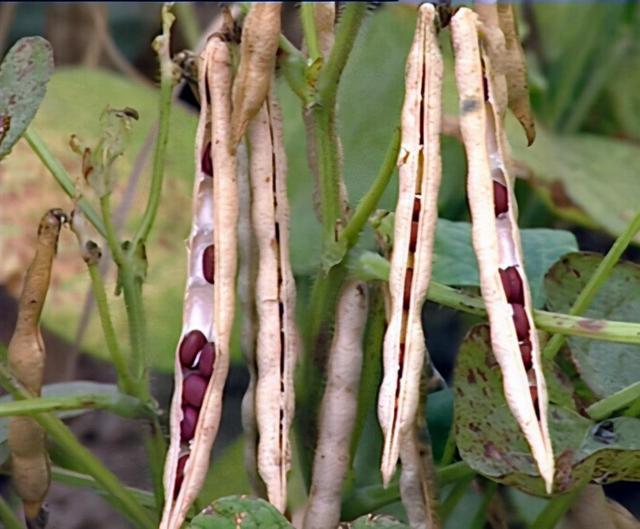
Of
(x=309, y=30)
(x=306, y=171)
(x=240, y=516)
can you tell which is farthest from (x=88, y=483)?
(x=306, y=171)

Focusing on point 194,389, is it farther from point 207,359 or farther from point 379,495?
point 379,495

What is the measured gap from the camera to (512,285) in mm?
465

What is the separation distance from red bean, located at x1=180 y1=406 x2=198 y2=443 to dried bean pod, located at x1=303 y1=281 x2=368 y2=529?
98 mm

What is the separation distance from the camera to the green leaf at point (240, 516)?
1.60 ft

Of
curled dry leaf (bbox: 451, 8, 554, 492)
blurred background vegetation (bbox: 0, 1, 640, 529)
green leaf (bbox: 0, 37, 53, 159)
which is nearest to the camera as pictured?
curled dry leaf (bbox: 451, 8, 554, 492)

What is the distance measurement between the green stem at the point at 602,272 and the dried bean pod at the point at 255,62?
18 centimetres

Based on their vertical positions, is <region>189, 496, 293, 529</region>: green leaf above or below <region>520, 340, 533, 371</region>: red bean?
below

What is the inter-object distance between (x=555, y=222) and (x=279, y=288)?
2.50 feet

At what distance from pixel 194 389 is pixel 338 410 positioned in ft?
0.33

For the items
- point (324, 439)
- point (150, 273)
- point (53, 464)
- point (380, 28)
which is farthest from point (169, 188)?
point (324, 439)

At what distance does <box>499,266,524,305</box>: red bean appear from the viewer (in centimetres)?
46

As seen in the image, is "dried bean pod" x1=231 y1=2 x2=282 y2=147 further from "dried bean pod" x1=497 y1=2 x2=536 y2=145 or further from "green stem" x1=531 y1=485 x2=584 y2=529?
"green stem" x1=531 y1=485 x2=584 y2=529

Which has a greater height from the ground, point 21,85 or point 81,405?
point 21,85

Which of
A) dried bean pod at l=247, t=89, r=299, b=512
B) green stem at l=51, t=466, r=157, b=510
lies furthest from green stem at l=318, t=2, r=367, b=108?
green stem at l=51, t=466, r=157, b=510
